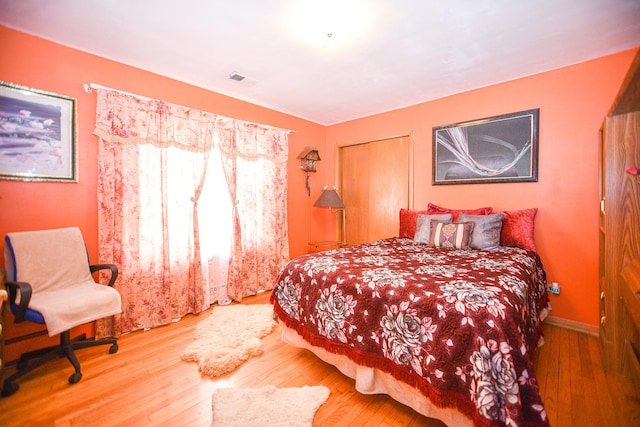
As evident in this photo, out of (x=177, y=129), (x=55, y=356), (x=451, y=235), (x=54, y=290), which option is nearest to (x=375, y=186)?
(x=451, y=235)

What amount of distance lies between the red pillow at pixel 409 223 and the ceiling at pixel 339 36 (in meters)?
1.52

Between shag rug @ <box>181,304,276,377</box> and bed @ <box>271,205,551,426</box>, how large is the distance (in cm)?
42

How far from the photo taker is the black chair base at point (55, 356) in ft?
5.72

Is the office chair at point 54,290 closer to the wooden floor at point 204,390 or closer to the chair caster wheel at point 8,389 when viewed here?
the chair caster wheel at point 8,389

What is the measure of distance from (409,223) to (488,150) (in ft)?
3.95

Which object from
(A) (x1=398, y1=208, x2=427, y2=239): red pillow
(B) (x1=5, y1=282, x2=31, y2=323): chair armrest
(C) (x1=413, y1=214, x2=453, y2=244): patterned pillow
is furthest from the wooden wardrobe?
(B) (x1=5, y1=282, x2=31, y2=323): chair armrest

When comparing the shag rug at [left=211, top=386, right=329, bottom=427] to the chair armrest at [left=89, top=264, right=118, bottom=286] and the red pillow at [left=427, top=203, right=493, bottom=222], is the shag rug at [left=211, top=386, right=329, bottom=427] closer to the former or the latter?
the chair armrest at [left=89, top=264, right=118, bottom=286]

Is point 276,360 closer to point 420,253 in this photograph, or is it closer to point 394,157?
point 420,253

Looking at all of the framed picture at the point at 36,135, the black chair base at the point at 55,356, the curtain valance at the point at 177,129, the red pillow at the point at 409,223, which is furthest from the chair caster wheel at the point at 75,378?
the red pillow at the point at 409,223

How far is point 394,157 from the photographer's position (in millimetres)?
3912

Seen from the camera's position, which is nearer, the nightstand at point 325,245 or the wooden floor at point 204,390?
the wooden floor at point 204,390

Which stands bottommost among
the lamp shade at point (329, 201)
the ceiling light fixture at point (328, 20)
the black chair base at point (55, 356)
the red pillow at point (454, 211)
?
the black chair base at point (55, 356)

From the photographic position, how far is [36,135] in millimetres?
2158

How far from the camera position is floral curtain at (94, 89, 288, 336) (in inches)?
97.0
